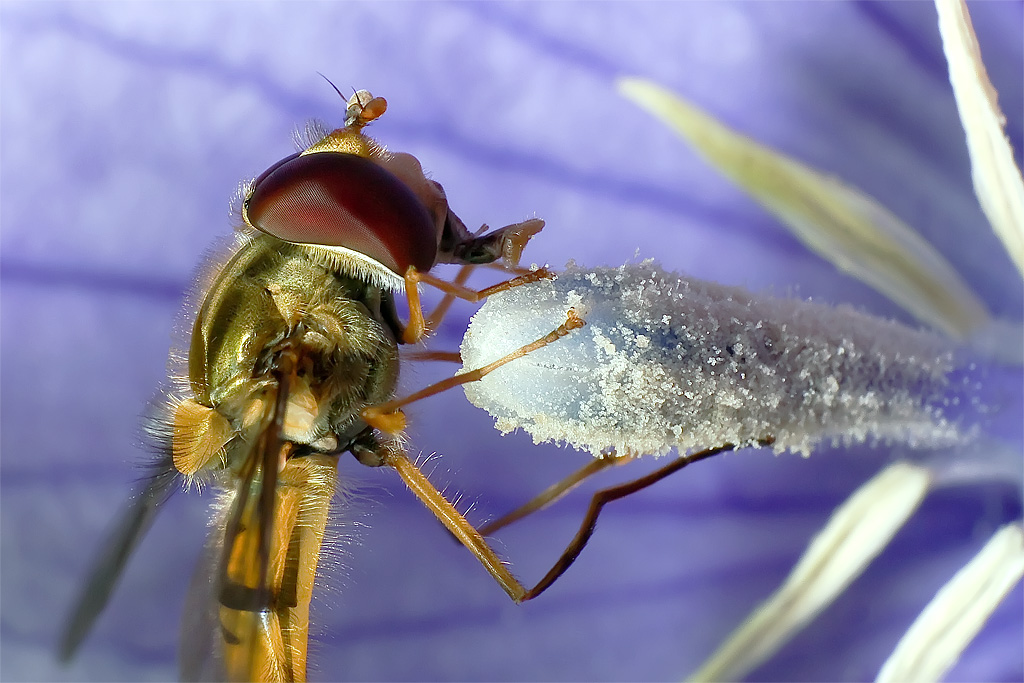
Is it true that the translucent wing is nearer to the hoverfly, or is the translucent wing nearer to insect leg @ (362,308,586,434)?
the hoverfly

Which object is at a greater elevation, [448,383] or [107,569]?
[448,383]

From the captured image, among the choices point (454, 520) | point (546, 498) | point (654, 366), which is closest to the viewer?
point (654, 366)

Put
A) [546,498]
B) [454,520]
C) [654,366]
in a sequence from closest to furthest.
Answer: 1. [654,366]
2. [454,520]
3. [546,498]

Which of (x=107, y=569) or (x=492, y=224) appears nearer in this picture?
(x=107, y=569)

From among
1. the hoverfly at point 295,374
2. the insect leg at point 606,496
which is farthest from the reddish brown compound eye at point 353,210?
the insect leg at point 606,496

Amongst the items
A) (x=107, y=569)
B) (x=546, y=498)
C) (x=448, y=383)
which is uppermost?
(x=448, y=383)

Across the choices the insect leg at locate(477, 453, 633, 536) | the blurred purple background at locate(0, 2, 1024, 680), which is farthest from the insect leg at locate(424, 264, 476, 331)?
the insect leg at locate(477, 453, 633, 536)

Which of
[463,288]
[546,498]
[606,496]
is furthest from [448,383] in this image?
[546,498]

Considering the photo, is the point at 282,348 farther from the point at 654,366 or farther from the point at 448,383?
the point at 654,366
